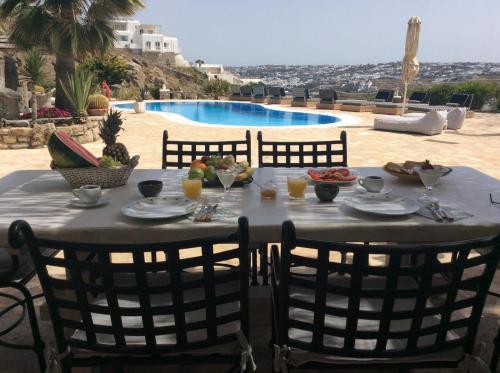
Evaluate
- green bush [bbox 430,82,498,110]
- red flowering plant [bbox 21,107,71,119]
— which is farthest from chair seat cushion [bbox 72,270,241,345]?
green bush [bbox 430,82,498,110]

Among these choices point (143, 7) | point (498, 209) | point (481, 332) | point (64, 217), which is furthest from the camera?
point (143, 7)

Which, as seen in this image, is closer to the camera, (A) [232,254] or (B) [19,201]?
(A) [232,254]

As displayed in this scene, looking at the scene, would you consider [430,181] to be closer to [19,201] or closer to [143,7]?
[19,201]

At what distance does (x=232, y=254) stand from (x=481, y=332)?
70.4 inches

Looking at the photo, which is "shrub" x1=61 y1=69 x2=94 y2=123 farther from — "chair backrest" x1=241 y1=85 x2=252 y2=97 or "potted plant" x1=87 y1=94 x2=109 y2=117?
"chair backrest" x1=241 y1=85 x2=252 y2=97

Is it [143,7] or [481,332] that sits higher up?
[143,7]

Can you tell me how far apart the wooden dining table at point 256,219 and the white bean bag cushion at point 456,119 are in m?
9.47

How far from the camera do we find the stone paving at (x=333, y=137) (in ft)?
7.27

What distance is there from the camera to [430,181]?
2.03 metres

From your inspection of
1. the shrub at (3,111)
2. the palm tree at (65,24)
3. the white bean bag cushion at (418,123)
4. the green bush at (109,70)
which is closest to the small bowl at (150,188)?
the shrub at (3,111)

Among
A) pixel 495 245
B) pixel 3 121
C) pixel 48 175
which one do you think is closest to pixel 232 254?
pixel 495 245

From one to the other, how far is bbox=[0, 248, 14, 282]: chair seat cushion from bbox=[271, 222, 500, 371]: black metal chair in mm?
1302

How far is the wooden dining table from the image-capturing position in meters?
1.60

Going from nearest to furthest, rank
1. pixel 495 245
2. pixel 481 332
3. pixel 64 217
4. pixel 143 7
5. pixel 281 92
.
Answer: pixel 495 245 → pixel 64 217 → pixel 481 332 → pixel 143 7 → pixel 281 92
